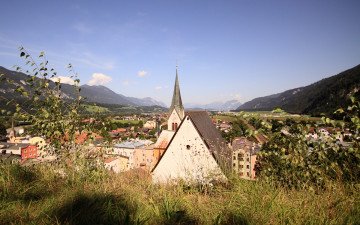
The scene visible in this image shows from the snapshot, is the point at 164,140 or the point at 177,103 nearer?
the point at 164,140

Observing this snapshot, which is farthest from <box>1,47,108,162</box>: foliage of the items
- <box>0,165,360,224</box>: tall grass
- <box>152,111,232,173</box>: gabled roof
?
<box>152,111,232,173</box>: gabled roof

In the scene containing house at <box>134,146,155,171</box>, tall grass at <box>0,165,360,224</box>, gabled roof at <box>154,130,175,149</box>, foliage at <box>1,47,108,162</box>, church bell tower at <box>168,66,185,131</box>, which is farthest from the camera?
house at <box>134,146,155,171</box>

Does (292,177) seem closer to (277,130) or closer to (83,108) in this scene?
(277,130)

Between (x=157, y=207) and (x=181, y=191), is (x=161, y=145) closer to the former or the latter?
(x=181, y=191)

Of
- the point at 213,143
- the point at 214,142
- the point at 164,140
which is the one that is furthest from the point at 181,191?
the point at 164,140

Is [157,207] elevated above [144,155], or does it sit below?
above

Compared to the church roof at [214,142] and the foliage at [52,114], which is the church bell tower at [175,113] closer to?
the church roof at [214,142]

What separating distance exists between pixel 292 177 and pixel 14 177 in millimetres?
5119

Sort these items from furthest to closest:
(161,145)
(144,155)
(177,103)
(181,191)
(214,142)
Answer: (144,155) < (177,103) < (161,145) < (214,142) < (181,191)

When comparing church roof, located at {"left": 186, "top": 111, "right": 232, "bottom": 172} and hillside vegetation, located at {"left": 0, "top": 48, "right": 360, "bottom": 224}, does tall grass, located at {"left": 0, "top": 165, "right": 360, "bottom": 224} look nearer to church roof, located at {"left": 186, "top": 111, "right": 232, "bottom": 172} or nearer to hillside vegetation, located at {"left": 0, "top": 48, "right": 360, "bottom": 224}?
hillside vegetation, located at {"left": 0, "top": 48, "right": 360, "bottom": 224}

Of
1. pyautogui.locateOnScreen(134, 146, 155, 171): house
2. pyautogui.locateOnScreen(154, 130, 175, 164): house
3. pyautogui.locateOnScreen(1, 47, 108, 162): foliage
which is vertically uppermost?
pyautogui.locateOnScreen(1, 47, 108, 162): foliage

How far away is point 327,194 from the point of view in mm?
2387

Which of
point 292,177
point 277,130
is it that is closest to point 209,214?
point 277,130

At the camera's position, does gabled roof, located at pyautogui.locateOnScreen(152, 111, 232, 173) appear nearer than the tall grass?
No
